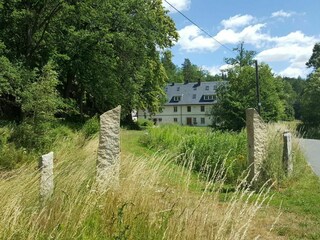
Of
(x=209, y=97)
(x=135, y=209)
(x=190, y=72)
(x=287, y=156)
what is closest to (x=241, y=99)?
(x=287, y=156)

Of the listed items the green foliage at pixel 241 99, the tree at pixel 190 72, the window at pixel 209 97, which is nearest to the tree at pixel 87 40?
the green foliage at pixel 241 99

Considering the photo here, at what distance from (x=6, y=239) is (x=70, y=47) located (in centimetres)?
2545

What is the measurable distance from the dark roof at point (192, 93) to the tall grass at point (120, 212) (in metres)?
77.3

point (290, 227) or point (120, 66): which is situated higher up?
point (120, 66)

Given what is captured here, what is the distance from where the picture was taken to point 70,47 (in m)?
27.7

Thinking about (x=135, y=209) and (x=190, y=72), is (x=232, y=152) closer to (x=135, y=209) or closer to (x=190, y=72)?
(x=135, y=209)

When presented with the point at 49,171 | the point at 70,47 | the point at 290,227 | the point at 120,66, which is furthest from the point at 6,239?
the point at 120,66

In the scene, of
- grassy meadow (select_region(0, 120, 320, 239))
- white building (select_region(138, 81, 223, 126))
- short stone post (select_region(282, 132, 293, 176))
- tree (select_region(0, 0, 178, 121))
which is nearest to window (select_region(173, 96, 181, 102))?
white building (select_region(138, 81, 223, 126))

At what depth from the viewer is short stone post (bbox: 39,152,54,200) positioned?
4.33 meters

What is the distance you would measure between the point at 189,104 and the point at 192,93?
2634 mm

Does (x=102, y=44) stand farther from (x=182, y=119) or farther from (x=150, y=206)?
(x=182, y=119)

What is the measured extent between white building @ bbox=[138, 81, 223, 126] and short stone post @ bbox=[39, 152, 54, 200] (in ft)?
251

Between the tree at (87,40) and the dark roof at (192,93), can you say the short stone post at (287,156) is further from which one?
the dark roof at (192,93)

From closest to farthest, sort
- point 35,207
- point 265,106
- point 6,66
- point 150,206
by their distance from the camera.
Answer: point 35,207, point 150,206, point 6,66, point 265,106
